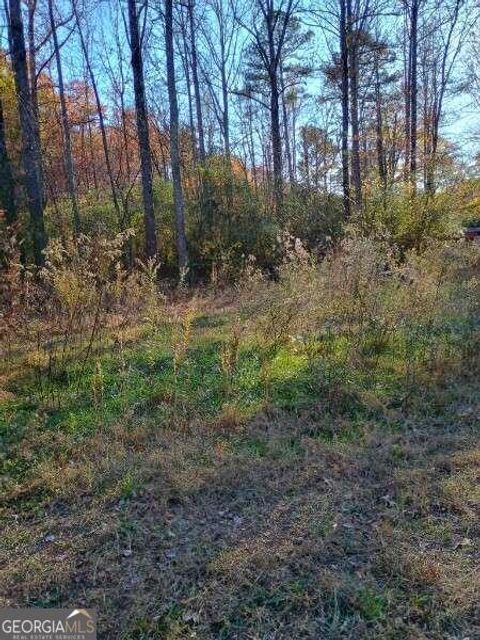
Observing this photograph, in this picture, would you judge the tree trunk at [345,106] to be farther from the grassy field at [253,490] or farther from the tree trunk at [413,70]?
the grassy field at [253,490]

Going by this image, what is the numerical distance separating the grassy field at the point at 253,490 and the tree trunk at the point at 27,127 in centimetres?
506

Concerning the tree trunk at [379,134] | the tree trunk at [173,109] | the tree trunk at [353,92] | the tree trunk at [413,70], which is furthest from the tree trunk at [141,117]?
the tree trunk at [413,70]

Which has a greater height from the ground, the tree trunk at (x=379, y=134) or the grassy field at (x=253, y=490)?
the tree trunk at (x=379, y=134)

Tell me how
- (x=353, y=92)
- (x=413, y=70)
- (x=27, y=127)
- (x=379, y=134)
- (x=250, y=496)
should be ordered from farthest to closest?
1. (x=379, y=134)
2. (x=413, y=70)
3. (x=353, y=92)
4. (x=27, y=127)
5. (x=250, y=496)

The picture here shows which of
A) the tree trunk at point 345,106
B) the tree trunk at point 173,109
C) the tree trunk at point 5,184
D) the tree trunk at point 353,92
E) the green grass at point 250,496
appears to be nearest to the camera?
the green grass at point 250,496

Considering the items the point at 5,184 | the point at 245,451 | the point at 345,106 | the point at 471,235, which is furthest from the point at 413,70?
the point at 245,451

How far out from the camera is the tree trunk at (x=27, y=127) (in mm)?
8242

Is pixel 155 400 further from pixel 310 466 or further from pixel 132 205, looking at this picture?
pixel 132 205

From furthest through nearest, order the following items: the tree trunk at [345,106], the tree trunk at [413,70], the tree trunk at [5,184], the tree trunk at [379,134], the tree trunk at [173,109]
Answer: the tree trunk at [413,70] → the tree trunk at [345,106] → the tree trunk at [379,134] → the tree trunk at [5,184] → the tree trunk at [173,109]

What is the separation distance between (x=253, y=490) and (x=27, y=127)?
28.2 feet

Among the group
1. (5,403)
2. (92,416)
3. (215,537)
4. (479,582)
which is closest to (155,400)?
(92,416)

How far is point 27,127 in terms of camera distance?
8641 mm

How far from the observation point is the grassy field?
6.64 feet

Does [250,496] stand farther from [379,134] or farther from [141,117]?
[379,134]
